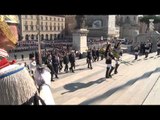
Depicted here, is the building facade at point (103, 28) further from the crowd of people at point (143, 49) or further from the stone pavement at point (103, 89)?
the stone pavement at point (103, 89)

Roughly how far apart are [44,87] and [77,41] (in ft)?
87.0

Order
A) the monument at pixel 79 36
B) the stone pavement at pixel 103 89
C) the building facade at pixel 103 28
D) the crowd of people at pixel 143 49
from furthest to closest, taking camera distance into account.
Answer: the building facade at pixel 103 28 < the monument at pixel 79 36 < the crowd of people at pixel 143 49 < the stone pavement at pixel 103 89

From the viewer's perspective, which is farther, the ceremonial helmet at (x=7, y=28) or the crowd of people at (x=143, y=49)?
the crowd of people at (x=143, y=49)

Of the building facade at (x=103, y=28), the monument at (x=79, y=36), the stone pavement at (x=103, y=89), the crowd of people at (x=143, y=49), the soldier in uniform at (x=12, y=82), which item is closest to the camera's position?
the soldier in uniform at (x=12, y=82)

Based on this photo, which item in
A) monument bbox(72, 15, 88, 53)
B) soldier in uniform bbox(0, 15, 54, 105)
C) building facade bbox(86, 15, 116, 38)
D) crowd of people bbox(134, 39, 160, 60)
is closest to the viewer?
soldier in uniform bbox(0, 15, 54, 105)

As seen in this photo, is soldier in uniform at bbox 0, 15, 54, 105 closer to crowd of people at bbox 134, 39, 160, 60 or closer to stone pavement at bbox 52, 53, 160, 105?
stone pavement at bbox 52, 53, 160, 105

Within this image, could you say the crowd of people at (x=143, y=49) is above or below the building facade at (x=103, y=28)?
below

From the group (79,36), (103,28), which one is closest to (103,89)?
(79,36)

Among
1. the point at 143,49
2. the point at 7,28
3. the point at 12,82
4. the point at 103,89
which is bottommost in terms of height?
the point at 103,89

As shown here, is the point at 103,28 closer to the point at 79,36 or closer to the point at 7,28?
the point at 79,36

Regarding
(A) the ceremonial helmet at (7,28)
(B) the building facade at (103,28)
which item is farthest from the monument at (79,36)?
(B) the building facade at (103,28)

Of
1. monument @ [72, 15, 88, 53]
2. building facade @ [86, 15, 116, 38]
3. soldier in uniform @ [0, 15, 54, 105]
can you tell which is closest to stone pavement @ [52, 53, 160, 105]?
soldier in uniform @ [0, 15, 54, 105]
